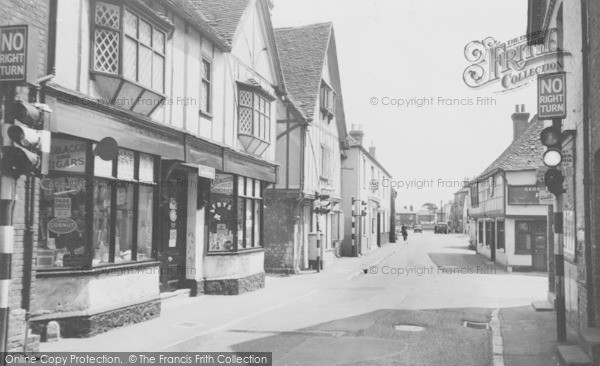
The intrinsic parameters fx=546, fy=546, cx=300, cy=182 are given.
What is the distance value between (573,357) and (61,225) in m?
8.44

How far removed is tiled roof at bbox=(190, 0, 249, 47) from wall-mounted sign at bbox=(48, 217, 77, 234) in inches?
304

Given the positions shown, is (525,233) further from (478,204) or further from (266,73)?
(266,73)

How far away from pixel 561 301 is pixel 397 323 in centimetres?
339

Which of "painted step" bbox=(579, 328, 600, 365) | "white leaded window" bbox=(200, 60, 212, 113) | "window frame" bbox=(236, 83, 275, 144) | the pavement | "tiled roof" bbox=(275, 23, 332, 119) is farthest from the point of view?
"tiled roof" bbox=(275, 23, 332, 119)

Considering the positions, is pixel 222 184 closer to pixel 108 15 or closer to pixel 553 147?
pixel 108 15

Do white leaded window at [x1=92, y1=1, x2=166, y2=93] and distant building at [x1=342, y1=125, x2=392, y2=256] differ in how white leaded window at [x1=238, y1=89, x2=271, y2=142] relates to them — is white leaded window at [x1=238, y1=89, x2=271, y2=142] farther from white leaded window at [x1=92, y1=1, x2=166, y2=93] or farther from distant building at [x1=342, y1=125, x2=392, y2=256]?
distant building at [x1=342, y1=125, x2=392, y2=256]

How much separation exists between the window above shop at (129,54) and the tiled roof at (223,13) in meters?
4.25

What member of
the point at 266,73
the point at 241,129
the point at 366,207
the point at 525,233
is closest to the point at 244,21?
the point at 266,73

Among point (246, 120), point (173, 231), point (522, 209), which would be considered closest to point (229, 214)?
point (173, 231)

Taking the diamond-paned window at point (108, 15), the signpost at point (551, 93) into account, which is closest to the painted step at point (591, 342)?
the signpost at point (551, 93)

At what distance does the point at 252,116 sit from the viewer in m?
16.5

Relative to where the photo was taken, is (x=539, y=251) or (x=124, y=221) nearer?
(x=124, y=221)

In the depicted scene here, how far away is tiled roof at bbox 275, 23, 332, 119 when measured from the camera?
25.2 meters

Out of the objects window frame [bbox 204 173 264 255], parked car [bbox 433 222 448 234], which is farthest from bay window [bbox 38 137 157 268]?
parked car [bbox 433 222 448 234]
